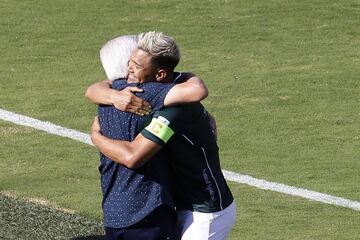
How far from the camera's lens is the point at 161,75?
5.77 meters

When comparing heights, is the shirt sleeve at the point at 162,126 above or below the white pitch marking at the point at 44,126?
above

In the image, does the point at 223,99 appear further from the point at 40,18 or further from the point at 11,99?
the point at 40,18

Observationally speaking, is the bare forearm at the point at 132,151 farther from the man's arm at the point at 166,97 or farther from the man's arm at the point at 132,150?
the man's arm at the point at 166,97

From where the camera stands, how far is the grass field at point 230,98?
9.12m

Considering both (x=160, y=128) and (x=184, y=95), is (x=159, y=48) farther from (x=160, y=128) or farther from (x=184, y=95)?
(x=160, y=128)

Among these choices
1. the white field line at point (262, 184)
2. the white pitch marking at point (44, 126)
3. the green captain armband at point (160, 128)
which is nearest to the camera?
the green captain armband at point (160, 128)

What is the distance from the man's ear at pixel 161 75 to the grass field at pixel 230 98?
9.45 ft

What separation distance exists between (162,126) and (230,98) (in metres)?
6.71

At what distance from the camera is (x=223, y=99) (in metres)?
12.2

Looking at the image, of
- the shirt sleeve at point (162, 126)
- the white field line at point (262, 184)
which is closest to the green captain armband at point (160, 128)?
the shirt sleeve at point (162, 126)

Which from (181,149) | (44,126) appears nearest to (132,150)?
(181,149)

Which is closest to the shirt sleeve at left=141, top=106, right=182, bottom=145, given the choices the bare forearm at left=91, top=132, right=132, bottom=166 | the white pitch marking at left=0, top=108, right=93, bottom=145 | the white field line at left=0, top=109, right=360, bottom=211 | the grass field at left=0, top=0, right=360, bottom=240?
the bare forearm at left=91, top=132, right=132, bottom=166

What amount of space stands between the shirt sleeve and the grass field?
294cm

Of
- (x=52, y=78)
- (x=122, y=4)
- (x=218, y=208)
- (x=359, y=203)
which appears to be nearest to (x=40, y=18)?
(x=122, y=4)
